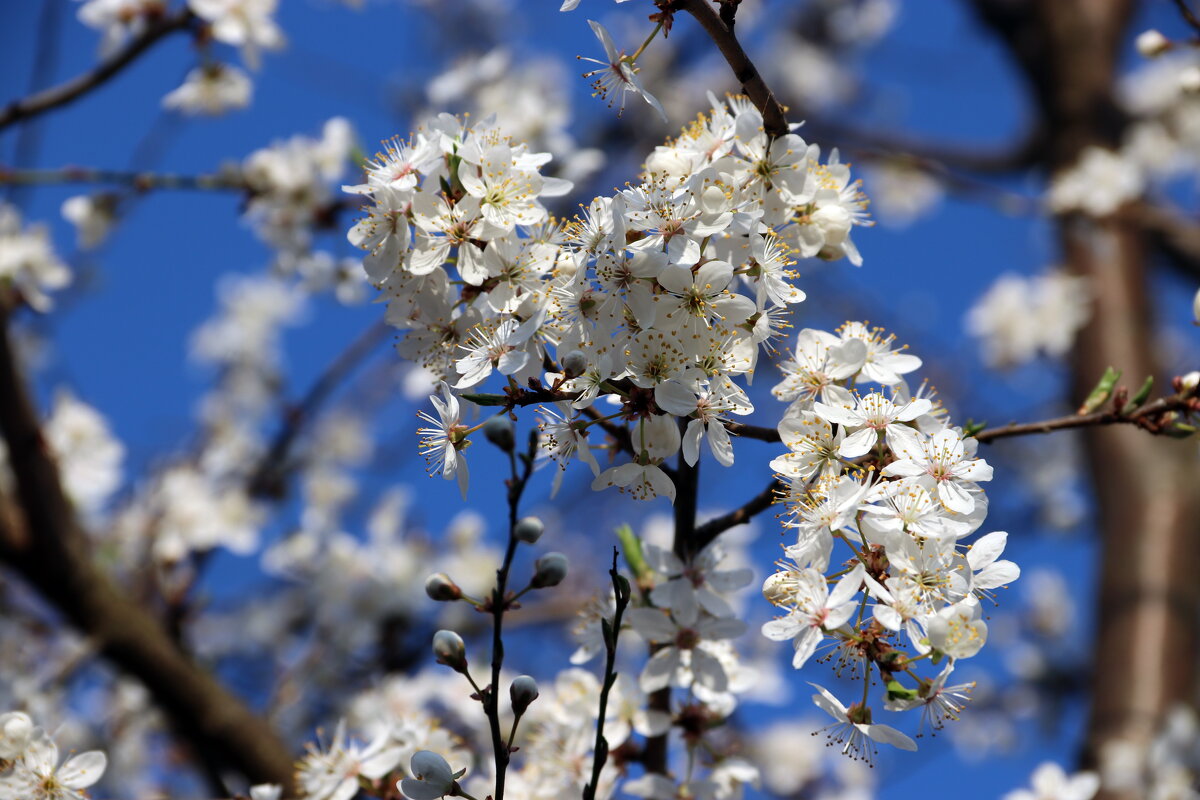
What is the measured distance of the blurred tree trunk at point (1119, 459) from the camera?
3.67m

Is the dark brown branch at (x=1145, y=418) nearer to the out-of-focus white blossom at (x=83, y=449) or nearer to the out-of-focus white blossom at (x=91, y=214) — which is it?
the out-of-focus white blossom at (x=91, y=214)

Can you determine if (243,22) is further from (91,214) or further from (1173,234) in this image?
(1173,234)

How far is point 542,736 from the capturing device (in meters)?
2.00

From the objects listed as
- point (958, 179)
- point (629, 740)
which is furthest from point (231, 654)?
point (958, 179)

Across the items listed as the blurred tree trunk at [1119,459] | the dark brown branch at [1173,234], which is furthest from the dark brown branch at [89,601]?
the dark brown branch at [1173,234]

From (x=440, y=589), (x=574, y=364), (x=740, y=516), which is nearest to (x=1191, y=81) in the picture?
(x=740, y=516)

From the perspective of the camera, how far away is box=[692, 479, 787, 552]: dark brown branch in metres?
1.54

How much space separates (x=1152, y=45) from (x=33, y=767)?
3.01m

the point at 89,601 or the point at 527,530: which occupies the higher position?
the point at 527,530

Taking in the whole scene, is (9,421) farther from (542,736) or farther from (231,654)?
(231,654)

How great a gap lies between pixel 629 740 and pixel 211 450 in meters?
3.72

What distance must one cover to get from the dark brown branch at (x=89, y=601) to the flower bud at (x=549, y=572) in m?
1.54

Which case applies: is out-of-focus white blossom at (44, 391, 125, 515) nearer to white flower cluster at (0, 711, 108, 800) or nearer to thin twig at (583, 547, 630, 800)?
white flower cluster at (0, 711, 108, 800)

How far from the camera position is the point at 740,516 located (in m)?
1.61
